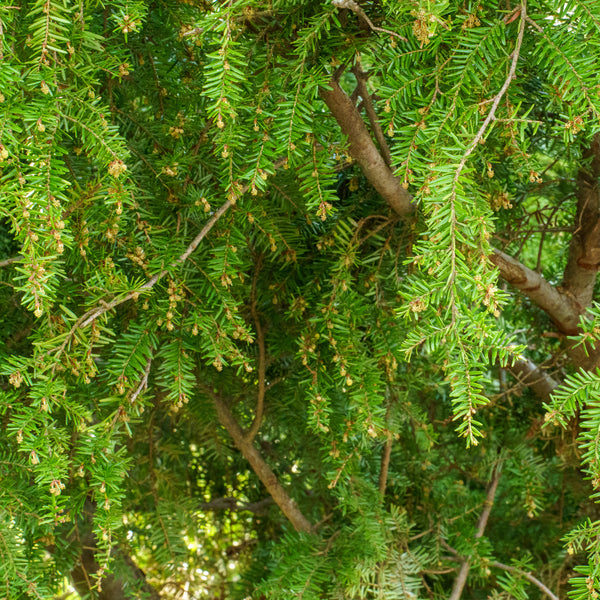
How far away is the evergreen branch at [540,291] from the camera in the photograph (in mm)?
751

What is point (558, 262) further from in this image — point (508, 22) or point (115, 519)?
point (115, 519)

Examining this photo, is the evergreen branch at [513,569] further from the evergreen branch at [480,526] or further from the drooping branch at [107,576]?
the drooping branch at [107,576]

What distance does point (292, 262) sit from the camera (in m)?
0.72

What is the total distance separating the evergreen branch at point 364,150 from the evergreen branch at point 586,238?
30 cm

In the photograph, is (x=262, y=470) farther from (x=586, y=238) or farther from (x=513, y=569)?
(x=586, y=238)

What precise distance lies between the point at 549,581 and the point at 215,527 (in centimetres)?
60

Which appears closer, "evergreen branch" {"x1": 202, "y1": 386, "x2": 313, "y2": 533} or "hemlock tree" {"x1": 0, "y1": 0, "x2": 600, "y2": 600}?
"hemlock tree" {"x1": 0, "y1": 0, "x2": 600, "y2": 600}

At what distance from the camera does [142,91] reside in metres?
0.68

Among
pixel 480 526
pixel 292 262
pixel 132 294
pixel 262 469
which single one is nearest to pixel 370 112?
pixel 292 262

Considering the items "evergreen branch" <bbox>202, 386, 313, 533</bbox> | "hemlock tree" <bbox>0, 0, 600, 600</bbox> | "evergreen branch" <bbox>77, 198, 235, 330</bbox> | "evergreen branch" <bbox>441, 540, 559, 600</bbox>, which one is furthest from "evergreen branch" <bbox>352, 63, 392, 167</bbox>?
"evergreen branch" <bbox>441, 540, 559, 600</bbox>

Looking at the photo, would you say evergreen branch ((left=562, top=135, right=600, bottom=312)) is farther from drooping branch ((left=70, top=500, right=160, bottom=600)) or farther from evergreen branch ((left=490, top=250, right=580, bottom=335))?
drooping branch ((left=70, top=500, right=160, bottom=600))

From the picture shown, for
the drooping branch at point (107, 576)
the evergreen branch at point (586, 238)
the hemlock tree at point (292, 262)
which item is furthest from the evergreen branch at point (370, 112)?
the drooping branch at point (107, 576)

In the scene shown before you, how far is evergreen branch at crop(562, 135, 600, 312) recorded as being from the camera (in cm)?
81

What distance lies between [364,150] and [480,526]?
64cm
